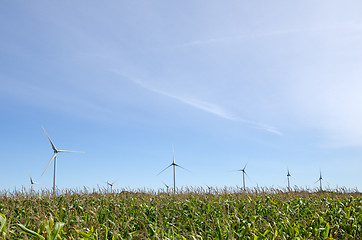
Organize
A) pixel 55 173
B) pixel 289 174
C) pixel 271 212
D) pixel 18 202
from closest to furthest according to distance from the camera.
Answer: pixel 271 212, pixel 18 202, pixel 55 173, pixel 289 174

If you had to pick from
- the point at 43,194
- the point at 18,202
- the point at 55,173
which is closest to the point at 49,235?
the point at 18,202

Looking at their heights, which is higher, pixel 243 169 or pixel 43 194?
pixel 243 169

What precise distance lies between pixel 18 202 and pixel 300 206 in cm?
1352

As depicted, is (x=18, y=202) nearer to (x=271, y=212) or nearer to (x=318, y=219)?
(x=271, y=212)

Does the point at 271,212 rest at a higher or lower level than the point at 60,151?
lower

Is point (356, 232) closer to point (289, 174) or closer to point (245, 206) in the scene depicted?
point (245, 206)

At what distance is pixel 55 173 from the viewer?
32625mm

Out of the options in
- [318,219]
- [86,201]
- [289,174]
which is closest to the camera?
[318,219]

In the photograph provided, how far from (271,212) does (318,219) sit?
3.40 meters

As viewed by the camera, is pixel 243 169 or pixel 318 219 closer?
pixel 318 219

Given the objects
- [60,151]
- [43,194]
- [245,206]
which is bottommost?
[245,206]

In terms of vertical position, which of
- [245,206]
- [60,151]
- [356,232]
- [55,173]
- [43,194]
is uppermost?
[60,151]

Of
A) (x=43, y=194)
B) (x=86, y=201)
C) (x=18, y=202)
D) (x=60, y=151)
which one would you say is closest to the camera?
(x=18, y=202)

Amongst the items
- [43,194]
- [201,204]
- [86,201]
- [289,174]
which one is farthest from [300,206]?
[289,174]
